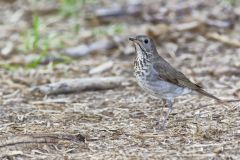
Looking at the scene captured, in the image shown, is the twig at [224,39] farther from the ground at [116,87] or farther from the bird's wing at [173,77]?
the bird's wing at [173,77]

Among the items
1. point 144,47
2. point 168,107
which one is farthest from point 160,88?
point 144,47

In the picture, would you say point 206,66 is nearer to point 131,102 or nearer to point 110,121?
point 131,102

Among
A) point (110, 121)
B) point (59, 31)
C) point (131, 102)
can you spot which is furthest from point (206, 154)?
point (59, 31)

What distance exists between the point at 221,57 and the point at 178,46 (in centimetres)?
87

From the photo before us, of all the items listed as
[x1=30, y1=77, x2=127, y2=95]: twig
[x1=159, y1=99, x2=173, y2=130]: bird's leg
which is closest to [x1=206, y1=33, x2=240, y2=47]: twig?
[x1=30, y1=77, x2=127, y2=95]: twig

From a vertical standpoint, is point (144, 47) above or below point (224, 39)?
above

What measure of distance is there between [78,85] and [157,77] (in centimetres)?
136

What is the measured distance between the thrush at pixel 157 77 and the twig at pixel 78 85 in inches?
43.4

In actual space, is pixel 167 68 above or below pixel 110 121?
above

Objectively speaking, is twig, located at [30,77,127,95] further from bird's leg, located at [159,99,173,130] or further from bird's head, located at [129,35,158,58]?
bird's head, located at [129,35,158,58]

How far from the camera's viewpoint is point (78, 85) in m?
7.45

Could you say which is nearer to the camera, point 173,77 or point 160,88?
point 160,88

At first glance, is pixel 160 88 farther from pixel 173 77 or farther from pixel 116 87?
pixel 116 87

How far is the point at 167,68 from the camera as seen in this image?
6.51m
